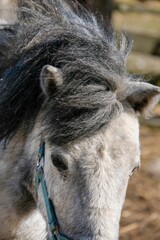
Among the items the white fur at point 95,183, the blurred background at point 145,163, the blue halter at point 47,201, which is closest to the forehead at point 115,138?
the white fur at point 95,183

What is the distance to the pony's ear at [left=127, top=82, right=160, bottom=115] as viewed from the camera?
366 cm

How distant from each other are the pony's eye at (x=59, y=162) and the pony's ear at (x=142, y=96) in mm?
502

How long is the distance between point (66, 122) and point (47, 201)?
406mm

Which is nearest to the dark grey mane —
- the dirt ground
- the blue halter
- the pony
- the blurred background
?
the pony

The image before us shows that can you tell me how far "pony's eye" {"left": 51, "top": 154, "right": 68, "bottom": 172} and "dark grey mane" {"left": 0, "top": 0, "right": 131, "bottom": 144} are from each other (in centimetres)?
8

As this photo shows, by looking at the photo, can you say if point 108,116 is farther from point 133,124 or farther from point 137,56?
point 137,56

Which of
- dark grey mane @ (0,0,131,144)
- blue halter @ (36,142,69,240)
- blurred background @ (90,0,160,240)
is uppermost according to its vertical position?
dark grey mane @ (0,0,131,144)

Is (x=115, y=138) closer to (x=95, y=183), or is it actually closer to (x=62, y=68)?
(x=95, y=183)

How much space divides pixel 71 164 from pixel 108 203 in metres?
0.25

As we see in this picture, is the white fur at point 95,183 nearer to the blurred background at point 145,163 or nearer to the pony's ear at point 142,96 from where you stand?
the pony's ear at point 142,96

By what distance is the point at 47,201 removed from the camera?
357 centimetres

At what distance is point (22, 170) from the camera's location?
3881mm

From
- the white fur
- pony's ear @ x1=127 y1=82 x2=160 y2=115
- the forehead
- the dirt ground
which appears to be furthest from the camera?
the dirt ground

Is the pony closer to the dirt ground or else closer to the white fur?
the white fur
